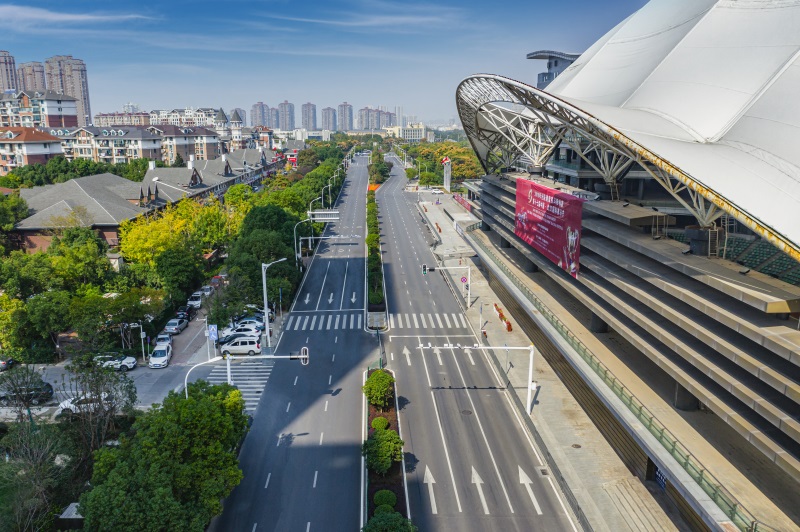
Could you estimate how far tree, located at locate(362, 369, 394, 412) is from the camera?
36.0 meters

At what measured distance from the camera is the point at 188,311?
55.5 metres

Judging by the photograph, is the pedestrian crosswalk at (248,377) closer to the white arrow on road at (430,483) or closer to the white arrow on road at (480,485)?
the white arrow on road at (430,483)

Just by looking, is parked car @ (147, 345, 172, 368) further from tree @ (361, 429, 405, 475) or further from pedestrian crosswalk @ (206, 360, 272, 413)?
tree @ (361, 429, 405, 475)

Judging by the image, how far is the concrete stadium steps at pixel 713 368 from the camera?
21141 millimetres

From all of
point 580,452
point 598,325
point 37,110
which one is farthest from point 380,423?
point 37,110

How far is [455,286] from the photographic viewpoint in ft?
Answer: 220

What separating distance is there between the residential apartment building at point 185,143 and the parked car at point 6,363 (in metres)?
116

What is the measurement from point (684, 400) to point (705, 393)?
147 inches

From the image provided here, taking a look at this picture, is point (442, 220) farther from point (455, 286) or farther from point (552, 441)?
point (552, 441)

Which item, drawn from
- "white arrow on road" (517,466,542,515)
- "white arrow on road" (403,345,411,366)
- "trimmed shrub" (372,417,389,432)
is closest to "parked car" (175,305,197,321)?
"white arrow on road" (403,345,411,366)

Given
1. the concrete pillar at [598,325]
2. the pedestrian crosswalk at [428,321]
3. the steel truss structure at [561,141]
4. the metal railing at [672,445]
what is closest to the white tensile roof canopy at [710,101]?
the steel truss structure at [561,141]

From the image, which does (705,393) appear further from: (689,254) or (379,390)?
(379,390)

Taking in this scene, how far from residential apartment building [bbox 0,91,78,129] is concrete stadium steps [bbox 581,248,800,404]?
183074 mm

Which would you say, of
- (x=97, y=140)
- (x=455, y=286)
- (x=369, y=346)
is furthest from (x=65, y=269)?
(x=97, y=140)
